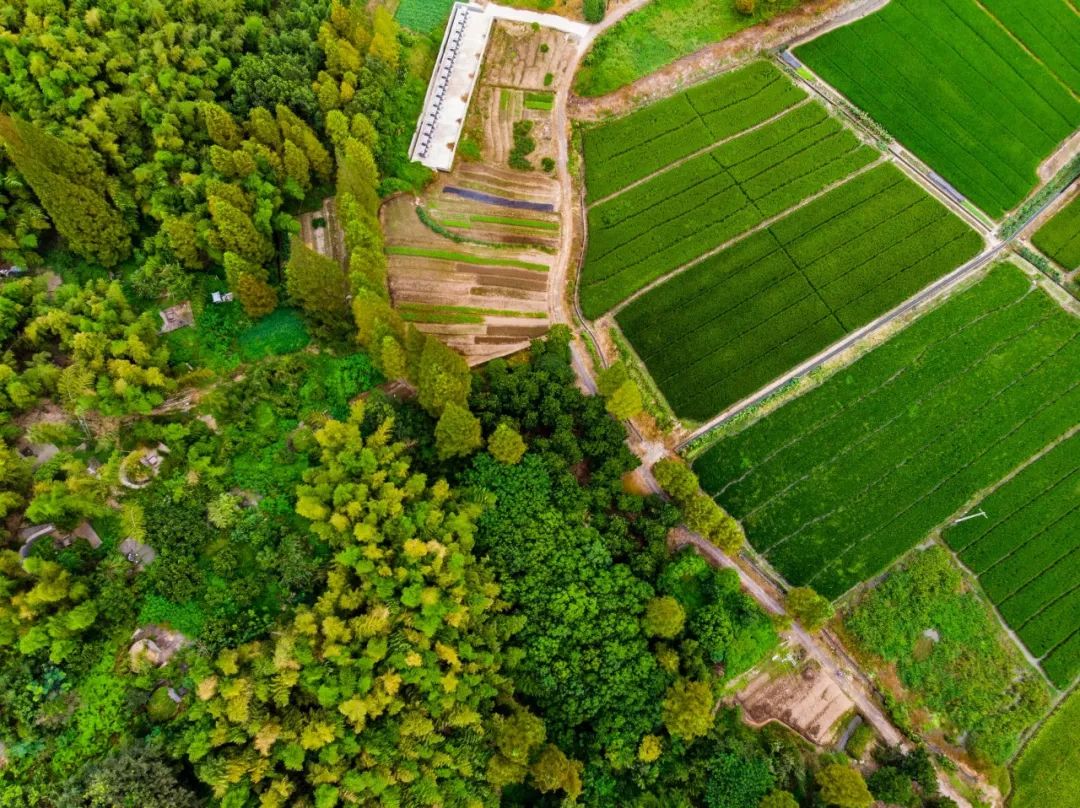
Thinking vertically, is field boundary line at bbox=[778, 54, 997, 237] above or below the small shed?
above

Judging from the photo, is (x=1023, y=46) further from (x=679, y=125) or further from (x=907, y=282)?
(x=679, y=125)

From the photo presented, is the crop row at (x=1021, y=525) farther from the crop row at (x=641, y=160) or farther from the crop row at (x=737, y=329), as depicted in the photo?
the crop row at (x=641, y=160)

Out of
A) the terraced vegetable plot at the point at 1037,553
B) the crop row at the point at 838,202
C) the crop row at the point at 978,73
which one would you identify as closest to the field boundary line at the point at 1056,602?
the terraced vegetable plot at the point at 1037,553

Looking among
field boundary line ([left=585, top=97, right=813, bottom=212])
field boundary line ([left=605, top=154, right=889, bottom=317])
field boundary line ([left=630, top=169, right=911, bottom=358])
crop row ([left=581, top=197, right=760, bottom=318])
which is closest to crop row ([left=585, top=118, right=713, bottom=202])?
field boundary line ([left=585, top=97, right=813, bottom=212])

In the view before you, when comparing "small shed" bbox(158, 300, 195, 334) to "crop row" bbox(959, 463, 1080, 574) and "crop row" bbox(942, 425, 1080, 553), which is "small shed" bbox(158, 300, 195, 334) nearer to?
"crop row" bbox(942, 425, 1080, 553)

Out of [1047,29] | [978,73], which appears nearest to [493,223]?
[978,73]
